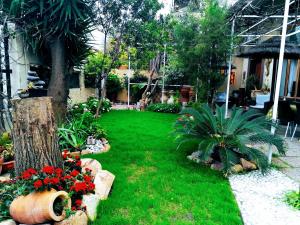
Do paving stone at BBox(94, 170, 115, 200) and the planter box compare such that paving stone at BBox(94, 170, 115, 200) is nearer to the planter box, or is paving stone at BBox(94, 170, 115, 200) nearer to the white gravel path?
the planter box

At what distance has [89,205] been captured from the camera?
9.89 ft

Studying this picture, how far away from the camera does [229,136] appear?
15.4ft

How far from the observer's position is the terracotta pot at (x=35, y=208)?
255cm

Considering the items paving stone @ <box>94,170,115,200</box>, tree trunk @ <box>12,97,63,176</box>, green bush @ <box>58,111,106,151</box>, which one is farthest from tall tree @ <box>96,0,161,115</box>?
paving stone @ <box>94,170,115,200</box>

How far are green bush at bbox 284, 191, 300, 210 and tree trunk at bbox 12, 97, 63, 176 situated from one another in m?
3.20

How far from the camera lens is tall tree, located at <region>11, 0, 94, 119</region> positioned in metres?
5.72

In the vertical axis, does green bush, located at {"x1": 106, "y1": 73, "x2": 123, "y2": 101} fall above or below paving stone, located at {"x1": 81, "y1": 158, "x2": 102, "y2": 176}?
above

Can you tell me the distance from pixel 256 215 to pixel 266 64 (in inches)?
438

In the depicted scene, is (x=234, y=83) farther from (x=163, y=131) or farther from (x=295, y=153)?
(x=295, y=153)

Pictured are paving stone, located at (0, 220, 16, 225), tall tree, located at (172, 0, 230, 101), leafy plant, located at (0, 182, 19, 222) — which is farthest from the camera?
tall tree, located at (172, 0, 230, 101)

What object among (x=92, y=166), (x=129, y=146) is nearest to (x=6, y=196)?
(x=92, y=166)

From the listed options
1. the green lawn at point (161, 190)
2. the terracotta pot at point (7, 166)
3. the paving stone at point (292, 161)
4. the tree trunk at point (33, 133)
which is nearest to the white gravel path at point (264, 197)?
the green lawn at point (161, 190)

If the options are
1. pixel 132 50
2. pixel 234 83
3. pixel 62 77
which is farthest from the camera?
pixel 234 83

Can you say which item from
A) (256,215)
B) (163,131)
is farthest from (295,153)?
(163,131)
